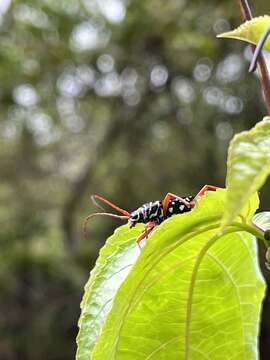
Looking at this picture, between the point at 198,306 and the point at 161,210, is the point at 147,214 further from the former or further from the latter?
the point at 198,306

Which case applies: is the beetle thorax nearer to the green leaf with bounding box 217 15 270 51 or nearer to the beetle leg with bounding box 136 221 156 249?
the beetle leg with bounding box 136 221 156 249

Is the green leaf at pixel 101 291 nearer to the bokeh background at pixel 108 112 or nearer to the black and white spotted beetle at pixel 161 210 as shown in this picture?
the black and white spotted beetle at pixel 161 210

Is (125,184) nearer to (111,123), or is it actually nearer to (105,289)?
(111,123)

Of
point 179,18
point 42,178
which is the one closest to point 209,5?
point 179,18

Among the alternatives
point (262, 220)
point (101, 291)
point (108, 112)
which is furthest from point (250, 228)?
point (108, 112)

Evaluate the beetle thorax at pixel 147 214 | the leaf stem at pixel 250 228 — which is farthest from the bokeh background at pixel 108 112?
the leaf stem at pixel 250 228

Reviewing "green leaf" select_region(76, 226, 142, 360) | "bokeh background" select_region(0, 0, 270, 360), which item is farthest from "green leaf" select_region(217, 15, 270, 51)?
"bokeh background" select_region(0, 0, 270, 360)
